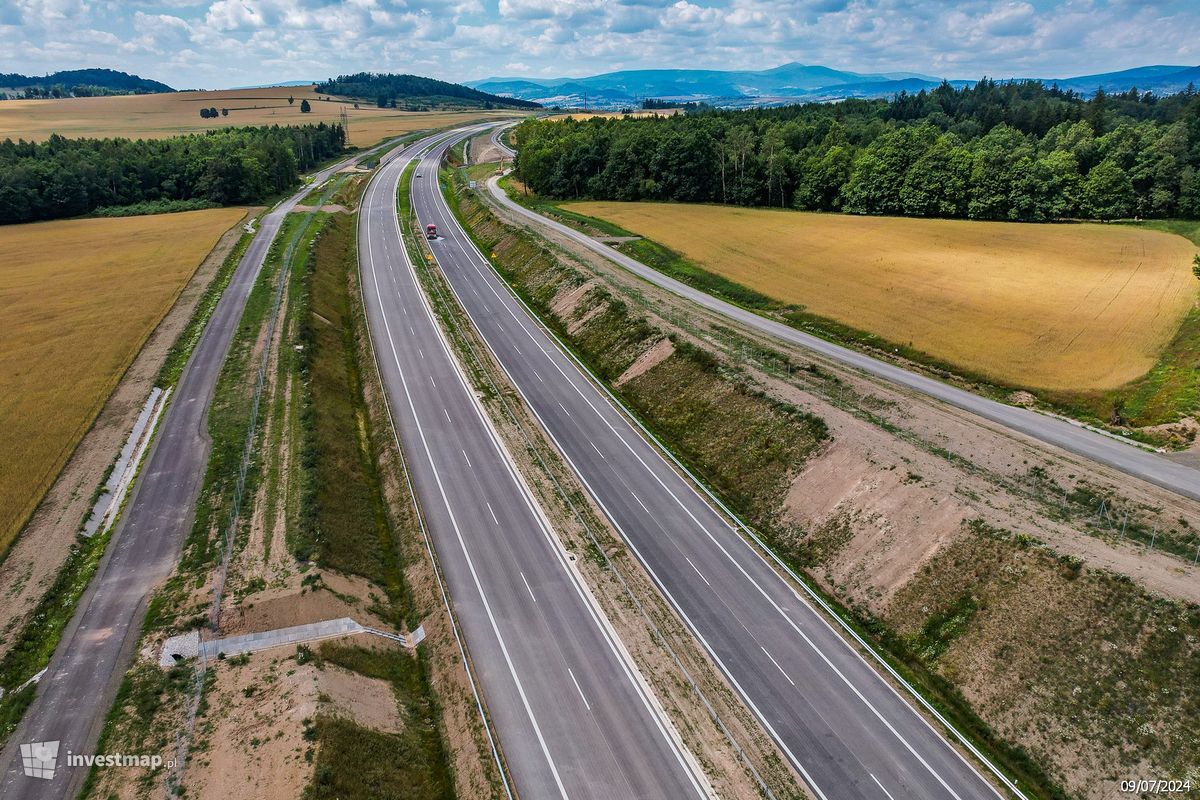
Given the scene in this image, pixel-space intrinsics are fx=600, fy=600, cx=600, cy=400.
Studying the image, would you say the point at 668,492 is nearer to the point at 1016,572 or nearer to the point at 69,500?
the point at 1016,572

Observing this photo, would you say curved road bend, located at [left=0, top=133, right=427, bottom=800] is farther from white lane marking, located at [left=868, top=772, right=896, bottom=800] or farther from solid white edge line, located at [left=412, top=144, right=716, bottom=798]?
white lane marking, located at [left=868, top=772, right=896, bottom=800]

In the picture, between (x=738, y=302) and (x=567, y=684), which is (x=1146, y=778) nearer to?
(x=567, y=684)

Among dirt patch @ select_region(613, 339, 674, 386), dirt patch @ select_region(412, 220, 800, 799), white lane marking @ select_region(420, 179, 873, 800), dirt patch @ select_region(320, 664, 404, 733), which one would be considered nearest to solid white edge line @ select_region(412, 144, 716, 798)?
dirt patch @ select_region(412, 220, 800, 799)

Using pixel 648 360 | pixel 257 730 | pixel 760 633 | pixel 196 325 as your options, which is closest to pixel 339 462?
pixel 257 730

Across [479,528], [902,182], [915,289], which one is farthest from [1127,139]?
[479,528]

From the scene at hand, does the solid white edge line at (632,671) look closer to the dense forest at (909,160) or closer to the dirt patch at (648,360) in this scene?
the dirt patch at (648,360)

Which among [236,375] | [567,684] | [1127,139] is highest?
[1127,139]
